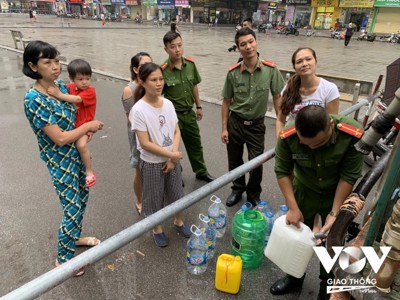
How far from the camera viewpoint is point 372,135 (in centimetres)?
123

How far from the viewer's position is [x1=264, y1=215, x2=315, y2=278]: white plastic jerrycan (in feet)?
6.98

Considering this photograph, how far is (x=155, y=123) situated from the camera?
2.75 metres

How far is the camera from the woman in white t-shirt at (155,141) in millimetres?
2672

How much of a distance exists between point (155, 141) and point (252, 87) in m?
1.31

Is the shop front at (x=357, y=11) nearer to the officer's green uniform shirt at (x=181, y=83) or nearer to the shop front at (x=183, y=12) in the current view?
the shop front at (x=183, y=12)

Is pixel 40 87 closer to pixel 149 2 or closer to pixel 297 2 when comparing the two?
pixel 297 2

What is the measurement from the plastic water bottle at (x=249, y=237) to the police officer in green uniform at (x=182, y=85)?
1.50 meters

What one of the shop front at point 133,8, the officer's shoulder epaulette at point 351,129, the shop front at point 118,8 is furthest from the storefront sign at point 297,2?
the officer's shoulder epaulette at point 351,129

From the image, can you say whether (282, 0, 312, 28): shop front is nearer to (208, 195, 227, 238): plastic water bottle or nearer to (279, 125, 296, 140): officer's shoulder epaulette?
(208, 195, 227, 238): plastic water bottle

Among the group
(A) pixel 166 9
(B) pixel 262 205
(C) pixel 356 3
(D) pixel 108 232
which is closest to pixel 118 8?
(A) pixel 166 9

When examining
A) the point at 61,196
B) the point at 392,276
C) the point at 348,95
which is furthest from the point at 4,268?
the point at 348,95

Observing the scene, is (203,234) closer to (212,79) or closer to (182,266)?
(182,266)

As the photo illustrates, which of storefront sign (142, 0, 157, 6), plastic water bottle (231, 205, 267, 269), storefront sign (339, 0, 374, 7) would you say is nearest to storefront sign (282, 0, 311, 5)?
storefront sign (339, 0, 374, 7)

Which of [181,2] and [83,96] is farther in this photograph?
[181,2]
